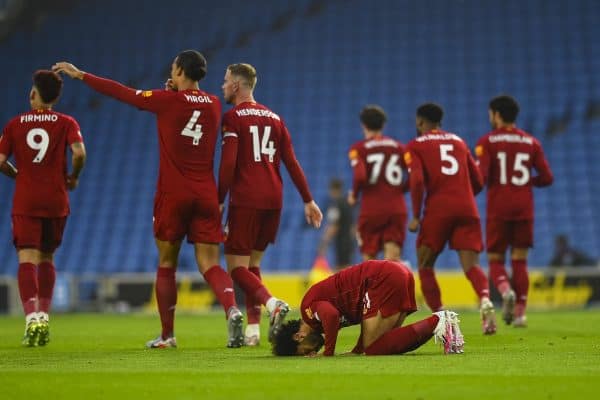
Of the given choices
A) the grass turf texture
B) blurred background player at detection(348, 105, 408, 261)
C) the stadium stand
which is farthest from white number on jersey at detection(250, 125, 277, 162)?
the stadium stand

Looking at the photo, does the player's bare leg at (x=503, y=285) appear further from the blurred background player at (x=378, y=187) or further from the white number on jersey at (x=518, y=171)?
the blurred background player at (x=378, y=187)

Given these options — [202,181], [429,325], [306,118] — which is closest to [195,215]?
[202,181]

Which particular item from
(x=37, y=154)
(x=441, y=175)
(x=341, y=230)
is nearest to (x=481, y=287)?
(x=441, y=175)

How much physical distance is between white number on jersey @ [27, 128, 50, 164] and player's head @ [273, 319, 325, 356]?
287cm

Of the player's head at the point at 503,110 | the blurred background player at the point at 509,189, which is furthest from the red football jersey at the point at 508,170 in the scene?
the player's head at the point at 503,110

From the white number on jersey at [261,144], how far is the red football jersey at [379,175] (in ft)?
10.2

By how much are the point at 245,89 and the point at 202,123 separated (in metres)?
0.74

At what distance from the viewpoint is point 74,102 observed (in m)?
25.0

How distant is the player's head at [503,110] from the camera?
10.6m

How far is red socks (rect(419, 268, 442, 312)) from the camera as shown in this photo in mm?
9891

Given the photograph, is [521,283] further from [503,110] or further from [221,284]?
[221,284]

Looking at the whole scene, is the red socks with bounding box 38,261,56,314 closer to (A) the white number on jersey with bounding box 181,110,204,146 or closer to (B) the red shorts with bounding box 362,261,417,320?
(A) the white number on jersey with bounding box 181,110,204,146

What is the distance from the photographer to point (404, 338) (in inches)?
264

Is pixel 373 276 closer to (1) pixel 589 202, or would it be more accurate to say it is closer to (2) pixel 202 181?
(2) pixel 202 181
